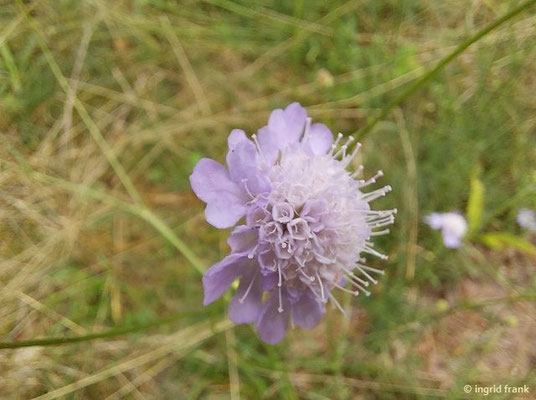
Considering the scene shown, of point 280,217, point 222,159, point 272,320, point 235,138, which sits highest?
point 222,159

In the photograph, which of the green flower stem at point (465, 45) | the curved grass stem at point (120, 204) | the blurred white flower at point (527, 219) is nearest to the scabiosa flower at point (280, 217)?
the green flower stem at point (465, 45)

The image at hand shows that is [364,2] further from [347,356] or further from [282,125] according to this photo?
Answer: [347,356]

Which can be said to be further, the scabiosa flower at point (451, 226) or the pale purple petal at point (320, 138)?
the scabiosa flower at point (451, 226)

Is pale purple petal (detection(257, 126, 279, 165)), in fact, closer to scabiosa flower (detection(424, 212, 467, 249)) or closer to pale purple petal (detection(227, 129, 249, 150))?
pale purple petal (detection(227, 129, 249, 150))

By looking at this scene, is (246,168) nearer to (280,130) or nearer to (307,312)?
(280,130)

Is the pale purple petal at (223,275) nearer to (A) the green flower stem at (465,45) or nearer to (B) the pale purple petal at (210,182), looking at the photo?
(B) the pale purple petal at (210,182)

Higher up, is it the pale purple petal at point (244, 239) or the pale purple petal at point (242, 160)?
the pale purple petal at point (242, 160)

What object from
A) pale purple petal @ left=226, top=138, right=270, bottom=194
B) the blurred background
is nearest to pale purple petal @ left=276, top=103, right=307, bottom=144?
pale purple petal @ left=226, top=138, right=270, bottom=194

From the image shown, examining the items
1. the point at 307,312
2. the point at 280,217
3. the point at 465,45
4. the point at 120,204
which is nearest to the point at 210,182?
the point at 280,217
